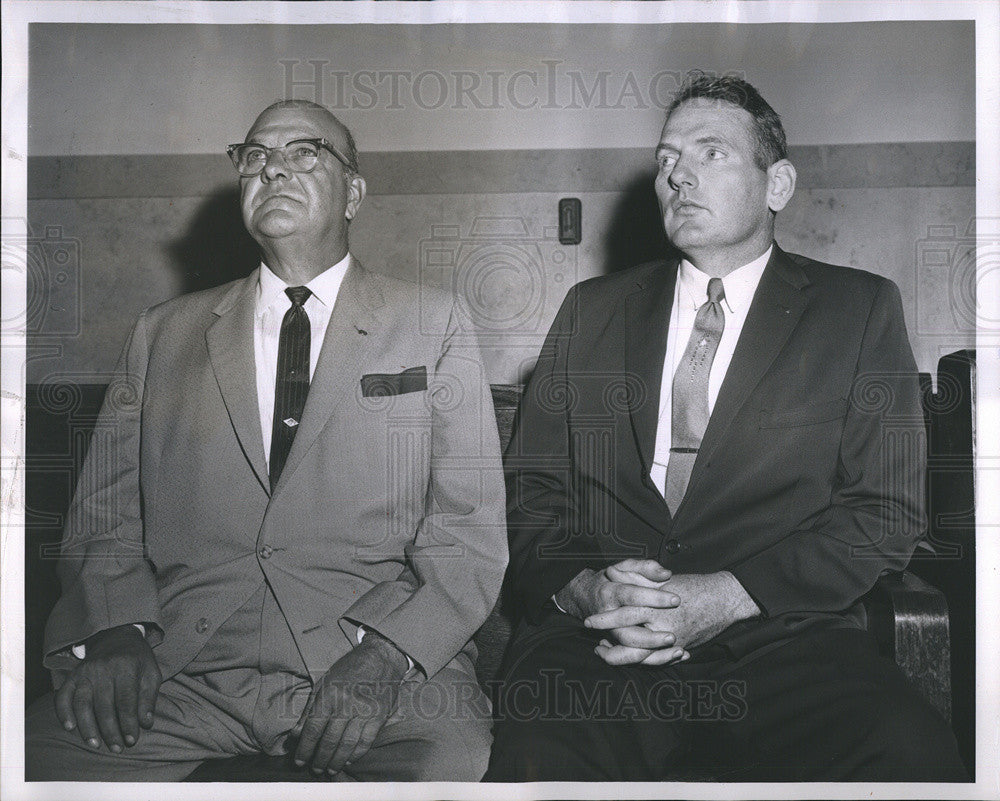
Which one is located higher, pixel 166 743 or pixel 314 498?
pixel 314 498

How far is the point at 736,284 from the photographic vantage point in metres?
1.70

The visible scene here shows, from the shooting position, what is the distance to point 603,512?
1675 millimetres

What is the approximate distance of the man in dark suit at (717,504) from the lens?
1.54 meters

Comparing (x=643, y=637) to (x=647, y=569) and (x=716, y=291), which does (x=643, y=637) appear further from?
(x=716, y=291)

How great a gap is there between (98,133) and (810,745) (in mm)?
1728

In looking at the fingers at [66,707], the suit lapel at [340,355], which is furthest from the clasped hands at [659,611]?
the fingers at [66,707]

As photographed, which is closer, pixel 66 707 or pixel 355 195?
pixel 66 707

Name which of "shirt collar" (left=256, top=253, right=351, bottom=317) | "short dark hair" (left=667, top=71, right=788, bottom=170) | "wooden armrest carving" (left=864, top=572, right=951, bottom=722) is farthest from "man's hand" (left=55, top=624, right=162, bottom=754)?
"short dark hair" (left=667, top=71, right=788, bottom=170)

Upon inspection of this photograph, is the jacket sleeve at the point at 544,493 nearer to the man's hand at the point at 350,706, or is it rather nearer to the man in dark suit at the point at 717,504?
the man in dark suit at the point at 717,504

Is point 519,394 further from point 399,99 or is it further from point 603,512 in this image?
point 399,99

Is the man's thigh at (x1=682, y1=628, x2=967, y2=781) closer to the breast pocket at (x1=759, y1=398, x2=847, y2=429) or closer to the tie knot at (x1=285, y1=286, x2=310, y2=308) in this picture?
the breast pocket at (x1=759, y1=398, x2=847, y2=429)

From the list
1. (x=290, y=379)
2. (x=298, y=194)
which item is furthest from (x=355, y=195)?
(x=290, y=379)

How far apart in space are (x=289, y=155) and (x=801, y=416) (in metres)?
1.05

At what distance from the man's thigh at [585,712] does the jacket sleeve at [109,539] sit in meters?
0.66
